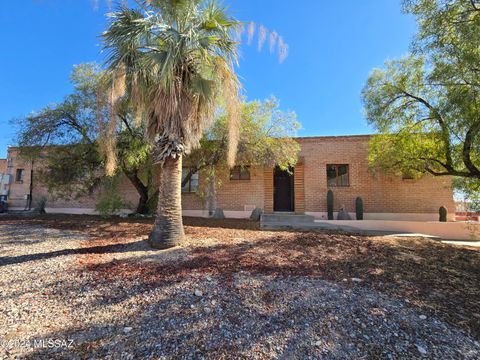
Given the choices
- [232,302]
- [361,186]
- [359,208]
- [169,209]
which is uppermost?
[361,186]

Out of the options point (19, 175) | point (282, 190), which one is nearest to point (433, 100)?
point (282, 190)

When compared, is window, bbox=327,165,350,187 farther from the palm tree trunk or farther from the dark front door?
the palm tree trunk

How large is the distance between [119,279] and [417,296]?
480 cm

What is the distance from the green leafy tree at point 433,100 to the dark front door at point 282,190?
14.4ft

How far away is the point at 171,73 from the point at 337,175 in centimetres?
989

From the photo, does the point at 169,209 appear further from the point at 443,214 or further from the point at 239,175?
the point at 443,214

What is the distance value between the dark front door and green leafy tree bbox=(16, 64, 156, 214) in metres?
6.69

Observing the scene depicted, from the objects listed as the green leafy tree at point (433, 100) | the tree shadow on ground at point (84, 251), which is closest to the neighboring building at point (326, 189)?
the green leafy tree at point (433, 100)

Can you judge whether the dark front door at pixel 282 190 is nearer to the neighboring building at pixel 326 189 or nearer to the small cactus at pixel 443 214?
the neighboring building at pixel 326 189

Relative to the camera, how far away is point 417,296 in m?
3.67

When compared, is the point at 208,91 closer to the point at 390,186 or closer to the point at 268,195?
the point at 268,195

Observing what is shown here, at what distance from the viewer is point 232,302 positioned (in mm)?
3305

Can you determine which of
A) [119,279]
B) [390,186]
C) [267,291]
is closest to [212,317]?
[267,291]

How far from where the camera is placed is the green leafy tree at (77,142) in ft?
28.4
